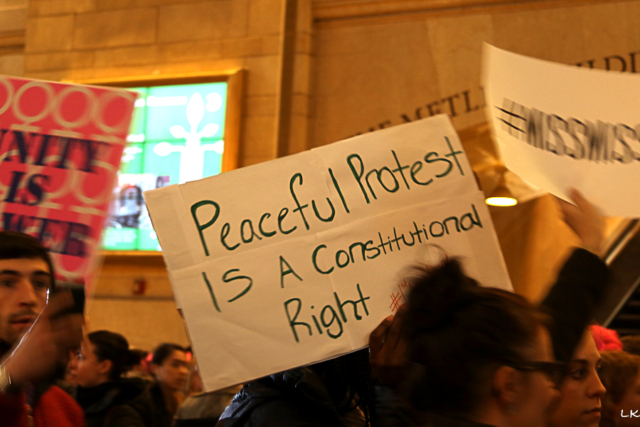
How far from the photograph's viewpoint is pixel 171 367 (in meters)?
4.90

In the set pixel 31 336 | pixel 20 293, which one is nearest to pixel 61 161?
pixel 20 293

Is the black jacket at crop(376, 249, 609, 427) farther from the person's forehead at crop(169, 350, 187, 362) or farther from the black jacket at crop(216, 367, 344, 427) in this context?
the person's forehead at crop(169, 350, 187, 362)

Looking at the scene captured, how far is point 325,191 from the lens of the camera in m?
2.19


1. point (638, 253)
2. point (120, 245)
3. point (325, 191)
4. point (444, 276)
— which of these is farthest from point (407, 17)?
point (444, 276)

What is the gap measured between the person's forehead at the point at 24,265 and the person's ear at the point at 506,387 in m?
1.33

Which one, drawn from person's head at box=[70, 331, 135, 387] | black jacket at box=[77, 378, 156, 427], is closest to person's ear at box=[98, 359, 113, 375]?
person's head at box=[70, 331, 135, 387]

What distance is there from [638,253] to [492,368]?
21.3 feet

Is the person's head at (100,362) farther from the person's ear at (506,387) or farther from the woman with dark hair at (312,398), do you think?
the person's ear at (506,387)

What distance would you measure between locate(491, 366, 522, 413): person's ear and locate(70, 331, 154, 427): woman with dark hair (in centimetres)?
218

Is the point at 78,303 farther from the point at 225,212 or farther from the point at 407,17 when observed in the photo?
the point at 407,17

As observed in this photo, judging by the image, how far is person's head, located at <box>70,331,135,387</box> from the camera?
346cm

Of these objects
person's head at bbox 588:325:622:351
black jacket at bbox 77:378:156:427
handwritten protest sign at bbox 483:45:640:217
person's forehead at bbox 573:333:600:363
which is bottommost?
black jacket at bbox 77:378:156:427

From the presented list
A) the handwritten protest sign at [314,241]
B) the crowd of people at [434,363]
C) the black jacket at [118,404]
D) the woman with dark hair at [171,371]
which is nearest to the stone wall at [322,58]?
the woman with dark hair at [171,371]

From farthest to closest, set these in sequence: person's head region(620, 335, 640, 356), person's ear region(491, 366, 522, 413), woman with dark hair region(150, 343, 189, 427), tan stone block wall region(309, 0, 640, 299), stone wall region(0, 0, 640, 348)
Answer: stone wall region(0, 0, 640, 348) < tan stone block wall region(309, 0, 640, 299) < woman with dark hair region(150, 343, 189, 427) < person's head region(620, 335, 640, 356) < person's ear region(491, 366, 522, 413)
